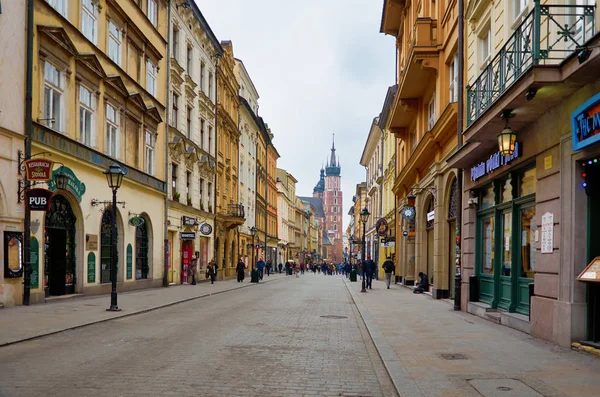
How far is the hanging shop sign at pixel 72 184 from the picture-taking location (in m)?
17.3

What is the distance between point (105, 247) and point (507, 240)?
570 inches

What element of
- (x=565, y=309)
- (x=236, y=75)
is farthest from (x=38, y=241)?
(x=236, y=75)

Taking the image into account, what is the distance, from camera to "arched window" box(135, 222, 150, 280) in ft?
83.4

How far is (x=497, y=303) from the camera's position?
14164 mm

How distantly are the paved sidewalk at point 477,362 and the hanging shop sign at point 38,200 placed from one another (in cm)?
875

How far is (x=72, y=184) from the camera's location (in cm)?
1847

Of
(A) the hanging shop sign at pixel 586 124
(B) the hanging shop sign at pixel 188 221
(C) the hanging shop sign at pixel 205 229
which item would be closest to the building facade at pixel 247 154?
(C) the hanging shop sign at pixel 205 229

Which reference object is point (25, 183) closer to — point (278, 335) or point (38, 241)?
point (38, 241)

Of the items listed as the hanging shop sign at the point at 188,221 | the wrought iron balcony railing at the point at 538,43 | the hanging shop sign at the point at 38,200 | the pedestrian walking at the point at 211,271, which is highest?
the wrought iron balcony railing at the point at 538,43

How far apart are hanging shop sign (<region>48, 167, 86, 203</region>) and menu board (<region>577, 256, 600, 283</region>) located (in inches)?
558

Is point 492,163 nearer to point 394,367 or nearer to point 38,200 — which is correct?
point 394,367

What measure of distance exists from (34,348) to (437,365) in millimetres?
6179

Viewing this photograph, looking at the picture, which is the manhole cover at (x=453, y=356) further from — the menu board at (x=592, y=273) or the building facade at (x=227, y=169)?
the building facade at (x=227, y=169)

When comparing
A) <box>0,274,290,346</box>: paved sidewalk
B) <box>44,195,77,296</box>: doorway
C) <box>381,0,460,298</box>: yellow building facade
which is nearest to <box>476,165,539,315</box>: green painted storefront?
<box>381,0,460,298</box>: yellow building facade
